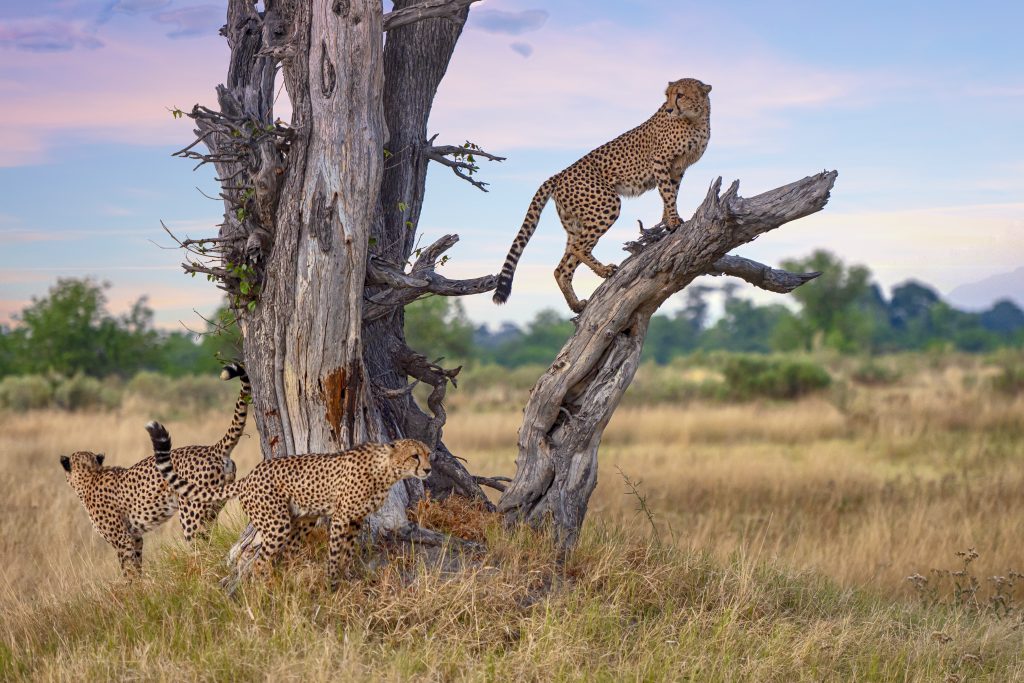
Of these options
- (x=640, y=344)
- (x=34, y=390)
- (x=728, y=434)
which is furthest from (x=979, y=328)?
(x=640, y=344)

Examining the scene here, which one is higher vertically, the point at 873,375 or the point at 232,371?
the point at 232,371

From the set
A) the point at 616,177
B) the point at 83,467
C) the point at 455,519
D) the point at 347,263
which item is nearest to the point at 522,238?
the point at 616,177

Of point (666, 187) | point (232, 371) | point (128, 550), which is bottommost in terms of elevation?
point (128, 550)

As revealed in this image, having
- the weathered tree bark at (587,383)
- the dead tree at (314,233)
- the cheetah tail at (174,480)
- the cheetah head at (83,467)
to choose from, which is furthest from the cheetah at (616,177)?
the cheetah head at (83,467)

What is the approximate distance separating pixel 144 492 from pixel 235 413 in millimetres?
711

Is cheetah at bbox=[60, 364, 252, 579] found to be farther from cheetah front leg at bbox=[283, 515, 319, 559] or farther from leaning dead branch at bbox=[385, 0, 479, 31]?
leaning dead branch at bbox=[385, 0, 479, 31]

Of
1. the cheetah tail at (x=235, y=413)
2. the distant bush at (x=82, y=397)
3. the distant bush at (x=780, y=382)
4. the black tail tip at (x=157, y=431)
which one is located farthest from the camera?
the distant bush at (x=780, y=382)

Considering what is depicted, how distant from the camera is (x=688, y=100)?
23.0ft

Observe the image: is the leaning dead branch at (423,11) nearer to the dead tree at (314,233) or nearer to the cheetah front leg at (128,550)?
the dead tree at (314,233)

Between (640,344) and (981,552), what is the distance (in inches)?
190

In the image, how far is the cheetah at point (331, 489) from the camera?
5031 mm

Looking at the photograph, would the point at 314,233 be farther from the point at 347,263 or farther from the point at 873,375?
the point at 873,375

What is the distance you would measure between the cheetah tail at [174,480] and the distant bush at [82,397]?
15.9 metres

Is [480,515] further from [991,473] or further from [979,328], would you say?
[979,328]
